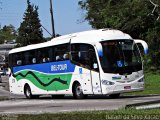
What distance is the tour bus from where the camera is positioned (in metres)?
23.6

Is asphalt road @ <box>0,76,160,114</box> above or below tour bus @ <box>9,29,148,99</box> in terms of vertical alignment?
below

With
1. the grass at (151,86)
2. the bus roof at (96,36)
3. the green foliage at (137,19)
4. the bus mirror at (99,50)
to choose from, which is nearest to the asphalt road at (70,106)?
the bus mirror at (99,50)

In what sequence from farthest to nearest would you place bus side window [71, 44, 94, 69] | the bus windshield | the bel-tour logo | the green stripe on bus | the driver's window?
1. the green stripe on bus
2. the bel-tour logo
3. bus side window [71, 44, 94, 69]
4. the driver's window
5. the bus windshield

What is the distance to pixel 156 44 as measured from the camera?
163ft

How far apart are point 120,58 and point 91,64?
4.89 feet

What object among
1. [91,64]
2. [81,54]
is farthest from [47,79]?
[91,64]

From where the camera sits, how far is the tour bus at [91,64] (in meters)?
23.6

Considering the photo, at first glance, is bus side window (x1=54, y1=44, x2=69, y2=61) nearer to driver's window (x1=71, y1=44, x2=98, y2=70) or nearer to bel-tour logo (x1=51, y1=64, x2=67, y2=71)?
bel-tour logo (x1=51, y1=64, x2=67, y2=71)

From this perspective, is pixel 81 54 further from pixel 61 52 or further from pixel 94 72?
pixel 61 52

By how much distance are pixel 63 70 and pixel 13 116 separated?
1381 centimetres

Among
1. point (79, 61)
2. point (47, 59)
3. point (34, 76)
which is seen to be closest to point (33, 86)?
point (34, 76)

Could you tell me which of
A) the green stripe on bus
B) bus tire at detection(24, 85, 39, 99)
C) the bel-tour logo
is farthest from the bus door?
bus tire at detection(24, 85, 39, 99)

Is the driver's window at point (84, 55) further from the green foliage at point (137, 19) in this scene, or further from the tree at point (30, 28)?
the tree at point (30, 28)

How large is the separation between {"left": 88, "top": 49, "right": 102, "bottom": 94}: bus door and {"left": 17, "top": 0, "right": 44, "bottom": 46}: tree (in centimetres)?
8469
